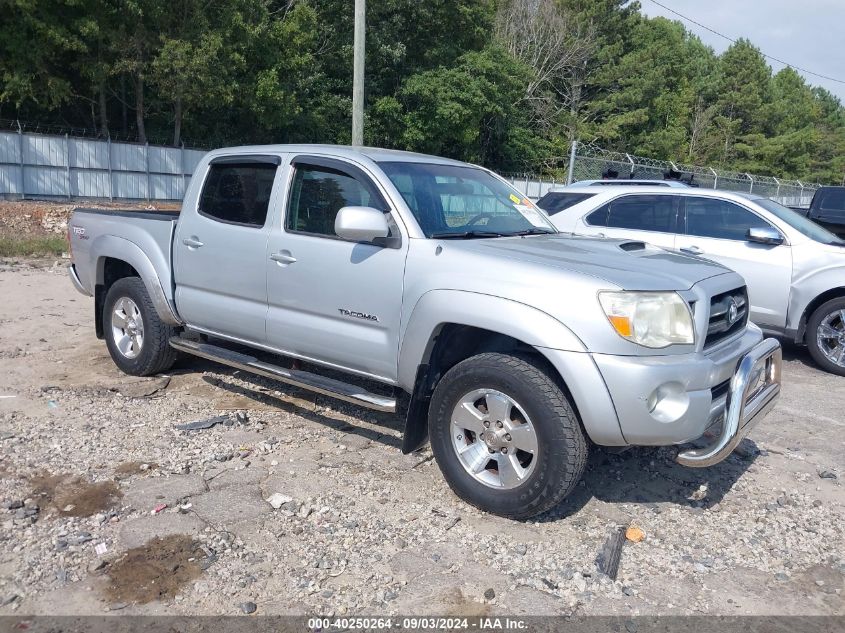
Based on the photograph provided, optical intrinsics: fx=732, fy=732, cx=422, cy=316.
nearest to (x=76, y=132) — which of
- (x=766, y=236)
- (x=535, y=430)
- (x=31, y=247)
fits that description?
(x=31, y=247)

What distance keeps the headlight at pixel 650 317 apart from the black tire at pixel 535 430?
1.51 feet

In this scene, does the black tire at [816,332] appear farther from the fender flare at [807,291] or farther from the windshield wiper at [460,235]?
the windshield wiper at [460,235]

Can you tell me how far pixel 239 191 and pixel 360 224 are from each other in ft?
5.36

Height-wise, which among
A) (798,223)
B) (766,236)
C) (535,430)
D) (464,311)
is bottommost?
(535,430)

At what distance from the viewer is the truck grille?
12.8ft

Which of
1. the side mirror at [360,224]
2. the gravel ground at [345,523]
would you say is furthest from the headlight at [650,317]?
the side mirror at [360,224]

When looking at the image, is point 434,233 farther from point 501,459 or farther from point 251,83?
point 251,83

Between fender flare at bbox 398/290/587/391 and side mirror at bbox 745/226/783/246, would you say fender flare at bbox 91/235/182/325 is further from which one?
side mirror at bbox 745/226/783/246

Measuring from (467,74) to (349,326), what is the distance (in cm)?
3165

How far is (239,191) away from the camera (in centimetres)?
531

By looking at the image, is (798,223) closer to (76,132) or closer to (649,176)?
(649,176)

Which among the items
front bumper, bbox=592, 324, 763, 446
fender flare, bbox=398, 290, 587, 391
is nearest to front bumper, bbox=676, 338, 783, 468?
front bumper, bbox=592, 324, 763, 446

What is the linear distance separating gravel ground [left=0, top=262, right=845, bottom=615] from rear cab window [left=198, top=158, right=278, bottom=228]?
1465mm

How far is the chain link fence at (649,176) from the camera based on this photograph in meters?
18.7
